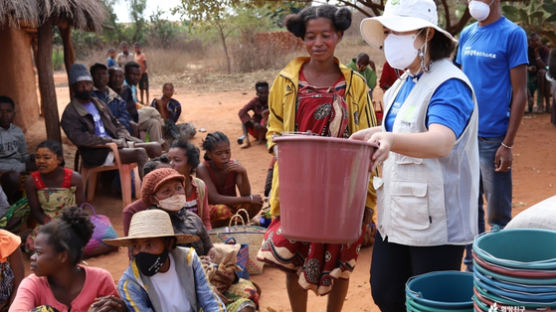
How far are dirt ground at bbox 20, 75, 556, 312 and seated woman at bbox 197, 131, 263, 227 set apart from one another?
2.08 ft

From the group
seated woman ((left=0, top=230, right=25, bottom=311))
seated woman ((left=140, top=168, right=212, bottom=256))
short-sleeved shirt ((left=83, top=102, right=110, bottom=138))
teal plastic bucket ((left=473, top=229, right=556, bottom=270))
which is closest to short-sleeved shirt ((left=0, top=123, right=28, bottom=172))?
short-sleeved shirt ((left=83, top=102, right=110, bottom=138))

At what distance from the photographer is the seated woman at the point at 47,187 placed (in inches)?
203

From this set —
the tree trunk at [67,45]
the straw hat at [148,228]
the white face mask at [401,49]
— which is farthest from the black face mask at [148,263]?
the tree trunk at [67,45]

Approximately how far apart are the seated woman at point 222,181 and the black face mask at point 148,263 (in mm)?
2035

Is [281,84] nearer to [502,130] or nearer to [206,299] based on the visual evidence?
[206,299]

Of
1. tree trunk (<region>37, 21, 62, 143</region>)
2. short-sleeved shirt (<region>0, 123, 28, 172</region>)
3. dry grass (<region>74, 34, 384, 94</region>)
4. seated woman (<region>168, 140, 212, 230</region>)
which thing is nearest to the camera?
seated woman (<region>168, 140, 212, 230</region>)

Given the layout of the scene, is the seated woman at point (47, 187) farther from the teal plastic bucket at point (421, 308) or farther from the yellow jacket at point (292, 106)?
the teal plastic bucket at point (421, 308)

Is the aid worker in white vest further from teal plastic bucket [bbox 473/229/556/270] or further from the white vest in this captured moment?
teal plastic bucket [bbox 473/229/556/270]

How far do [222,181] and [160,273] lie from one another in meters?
2.24

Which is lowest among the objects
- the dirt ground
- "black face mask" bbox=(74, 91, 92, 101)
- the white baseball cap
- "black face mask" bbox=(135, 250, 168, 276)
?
the dirt ground

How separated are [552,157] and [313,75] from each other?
6.25 metres

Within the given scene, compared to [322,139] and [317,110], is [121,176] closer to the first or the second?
[317,110]

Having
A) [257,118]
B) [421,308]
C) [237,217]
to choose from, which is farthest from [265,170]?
[421,308]

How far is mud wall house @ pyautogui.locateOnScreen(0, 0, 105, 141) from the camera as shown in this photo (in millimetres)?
6038
